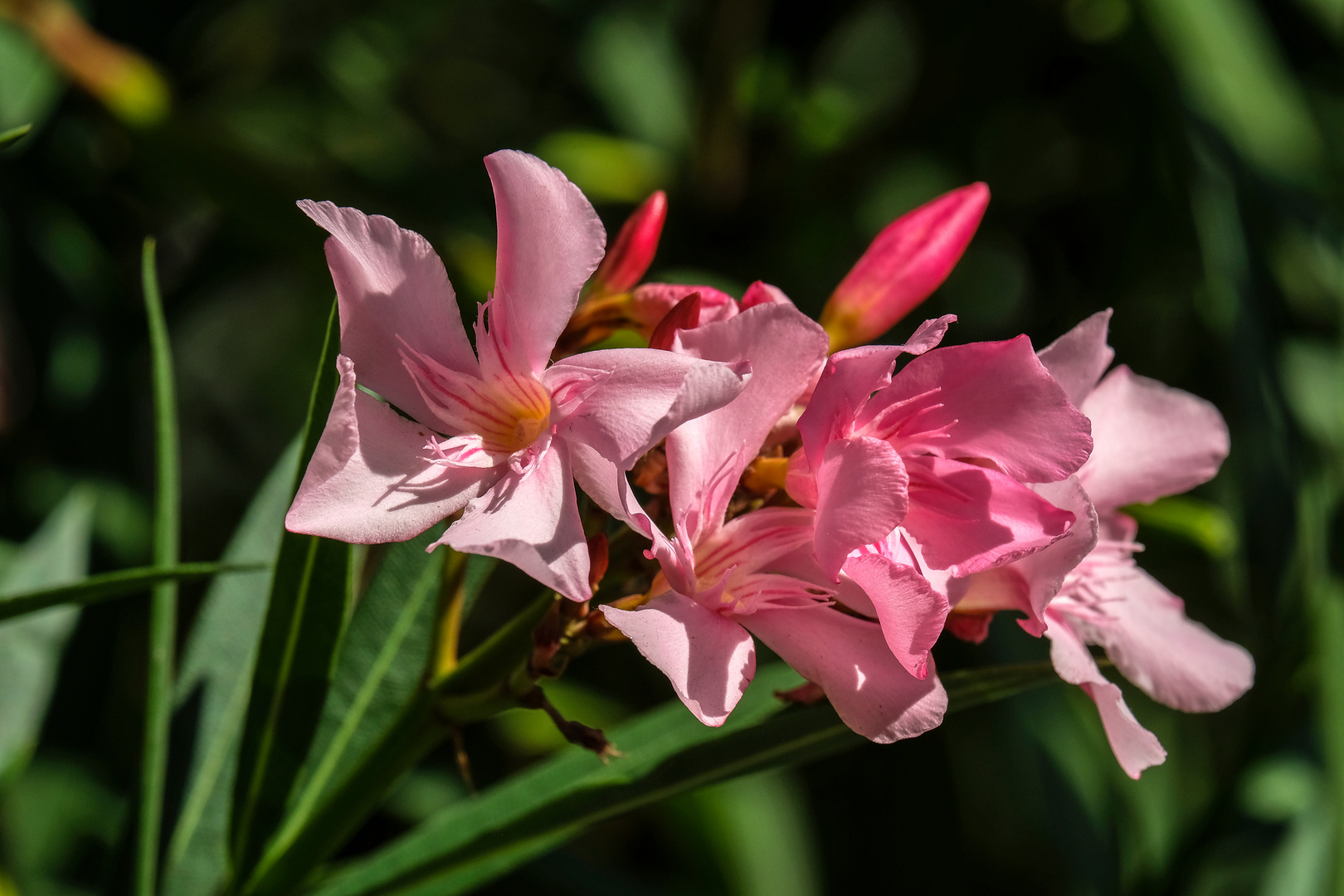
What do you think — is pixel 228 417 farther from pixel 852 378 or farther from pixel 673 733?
pixel 852 378

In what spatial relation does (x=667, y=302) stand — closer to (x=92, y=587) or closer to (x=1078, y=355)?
(x=1078, y=355)

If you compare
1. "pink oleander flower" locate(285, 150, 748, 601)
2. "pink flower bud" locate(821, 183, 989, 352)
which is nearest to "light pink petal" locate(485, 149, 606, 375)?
"pink oleander flower" locate(285, 150, 748, 601)

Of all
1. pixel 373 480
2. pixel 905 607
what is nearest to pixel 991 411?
pixel 905 607

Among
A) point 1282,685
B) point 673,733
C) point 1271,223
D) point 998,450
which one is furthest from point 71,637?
point 1271,223

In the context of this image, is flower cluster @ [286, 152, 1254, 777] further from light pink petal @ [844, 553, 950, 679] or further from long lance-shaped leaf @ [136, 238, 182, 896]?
long lance-shaped leaf @ [136, 238, 182, 896]

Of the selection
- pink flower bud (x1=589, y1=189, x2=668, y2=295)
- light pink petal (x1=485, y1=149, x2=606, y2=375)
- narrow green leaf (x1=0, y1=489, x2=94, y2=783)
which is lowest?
narrow green leaf (x1=0, y1=489, x2=94, y2=783)

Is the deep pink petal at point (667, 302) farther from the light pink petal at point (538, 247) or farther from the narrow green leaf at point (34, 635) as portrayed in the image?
the narrow green leaf at point (34, 635)
